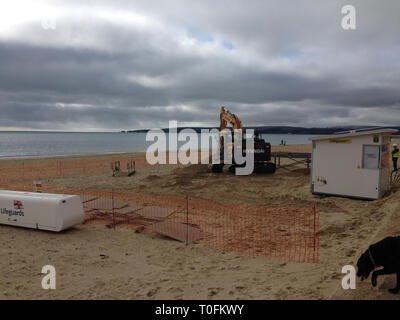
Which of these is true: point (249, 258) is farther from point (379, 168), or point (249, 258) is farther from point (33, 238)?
point (379, 168)

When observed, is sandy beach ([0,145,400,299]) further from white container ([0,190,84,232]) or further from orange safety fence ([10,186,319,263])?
orange safety fence ([10,186,319,263])

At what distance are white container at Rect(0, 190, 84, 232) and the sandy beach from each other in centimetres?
30

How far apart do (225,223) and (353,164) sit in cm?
612

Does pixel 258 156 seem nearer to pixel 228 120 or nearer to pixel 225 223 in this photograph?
pixel 228 120

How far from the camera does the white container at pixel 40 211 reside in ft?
30.2

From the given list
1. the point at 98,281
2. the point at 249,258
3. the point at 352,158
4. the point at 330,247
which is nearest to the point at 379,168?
the point at 352,158

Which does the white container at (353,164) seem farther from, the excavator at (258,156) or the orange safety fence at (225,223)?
the excavator at (258,156)

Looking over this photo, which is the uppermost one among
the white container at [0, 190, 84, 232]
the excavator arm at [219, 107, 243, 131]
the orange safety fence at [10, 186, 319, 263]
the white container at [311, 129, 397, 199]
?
the excavator arm at [219, 107, 243, 131]

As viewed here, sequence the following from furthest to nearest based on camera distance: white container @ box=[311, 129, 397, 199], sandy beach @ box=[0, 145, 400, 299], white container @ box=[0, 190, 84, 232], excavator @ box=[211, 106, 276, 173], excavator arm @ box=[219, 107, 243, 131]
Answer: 1. excavator arm @ box=[219, 107, 243, 131]
2. excavator @ box=[211, 106, 276, 173]
3. white container @ box=[311, 129, 397, 199]
4. white container @ box=[0, 190, 84, 232]
5. sandy beach @ box=[0, 145, 400, 299]

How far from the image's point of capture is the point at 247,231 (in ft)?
33.1

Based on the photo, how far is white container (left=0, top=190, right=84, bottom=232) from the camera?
9203mm

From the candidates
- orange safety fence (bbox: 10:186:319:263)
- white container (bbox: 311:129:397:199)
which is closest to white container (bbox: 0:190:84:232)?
orange safety fence (bbox: 10:186:319:263)

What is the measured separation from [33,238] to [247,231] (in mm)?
6382

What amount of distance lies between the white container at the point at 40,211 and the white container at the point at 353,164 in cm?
1005
